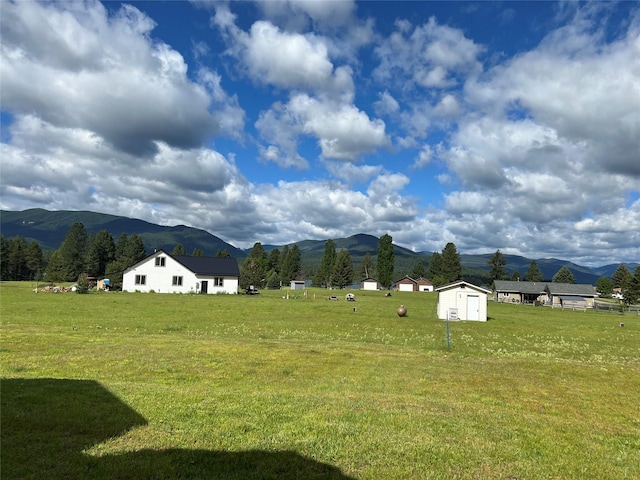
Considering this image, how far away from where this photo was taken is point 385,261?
11512 centimetres

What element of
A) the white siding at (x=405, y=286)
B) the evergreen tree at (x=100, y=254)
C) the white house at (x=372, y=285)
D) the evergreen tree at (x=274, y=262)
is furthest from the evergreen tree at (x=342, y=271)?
Result: the evergreen tree at (x=100, y=254)

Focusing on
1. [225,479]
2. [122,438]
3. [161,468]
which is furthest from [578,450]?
[122,438]

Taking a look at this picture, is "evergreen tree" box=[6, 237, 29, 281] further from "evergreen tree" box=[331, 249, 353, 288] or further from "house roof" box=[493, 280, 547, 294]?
"house roof" box=[493, 280, 547, 294]

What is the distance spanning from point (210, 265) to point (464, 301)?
41449mm

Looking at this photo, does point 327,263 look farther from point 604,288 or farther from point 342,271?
point 604,288

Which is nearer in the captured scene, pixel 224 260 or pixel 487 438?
pixel 487 438

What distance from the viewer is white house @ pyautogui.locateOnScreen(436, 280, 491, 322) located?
120 feet

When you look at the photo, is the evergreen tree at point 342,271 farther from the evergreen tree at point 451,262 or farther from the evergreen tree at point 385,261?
the evergreen tree at point 451,262

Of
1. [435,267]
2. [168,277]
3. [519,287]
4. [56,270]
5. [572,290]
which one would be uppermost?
[435,267]

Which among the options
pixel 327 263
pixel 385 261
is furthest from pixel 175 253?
pixel 385 261

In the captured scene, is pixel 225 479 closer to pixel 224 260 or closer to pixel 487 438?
pixel 487 438

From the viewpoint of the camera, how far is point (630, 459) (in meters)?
6.66

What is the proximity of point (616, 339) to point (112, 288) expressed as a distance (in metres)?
63.5

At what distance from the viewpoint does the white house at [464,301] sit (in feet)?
120
